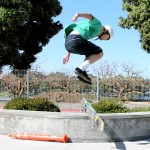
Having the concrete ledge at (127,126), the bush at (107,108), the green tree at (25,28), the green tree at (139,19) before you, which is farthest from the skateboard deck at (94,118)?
the green tree at (139,19)

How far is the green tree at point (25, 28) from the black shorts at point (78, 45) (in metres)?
15.3

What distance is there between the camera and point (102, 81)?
57.6 ft

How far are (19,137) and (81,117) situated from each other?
122cm

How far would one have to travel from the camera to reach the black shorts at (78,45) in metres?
6.04

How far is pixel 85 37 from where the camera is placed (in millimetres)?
6105

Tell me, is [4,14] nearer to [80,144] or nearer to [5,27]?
[5,27]

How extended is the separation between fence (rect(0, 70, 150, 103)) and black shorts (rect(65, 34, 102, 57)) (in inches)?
395

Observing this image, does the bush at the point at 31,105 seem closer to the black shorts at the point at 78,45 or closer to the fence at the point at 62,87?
the black shorts at the point at 78,45

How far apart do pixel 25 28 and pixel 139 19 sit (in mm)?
6892

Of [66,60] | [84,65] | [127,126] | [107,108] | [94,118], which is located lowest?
[127,126]

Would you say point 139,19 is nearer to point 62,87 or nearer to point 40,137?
point 62,87

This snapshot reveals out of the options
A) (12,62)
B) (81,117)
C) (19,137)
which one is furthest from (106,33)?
(12,62)

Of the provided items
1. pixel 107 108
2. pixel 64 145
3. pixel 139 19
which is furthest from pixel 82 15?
pixel 139 19

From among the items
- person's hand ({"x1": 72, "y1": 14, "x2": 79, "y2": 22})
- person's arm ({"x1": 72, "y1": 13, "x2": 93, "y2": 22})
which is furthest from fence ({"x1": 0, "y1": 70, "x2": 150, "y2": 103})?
person's hand ({"x1": 72, "y1": 14, "x2": 79, "y2": 22})
